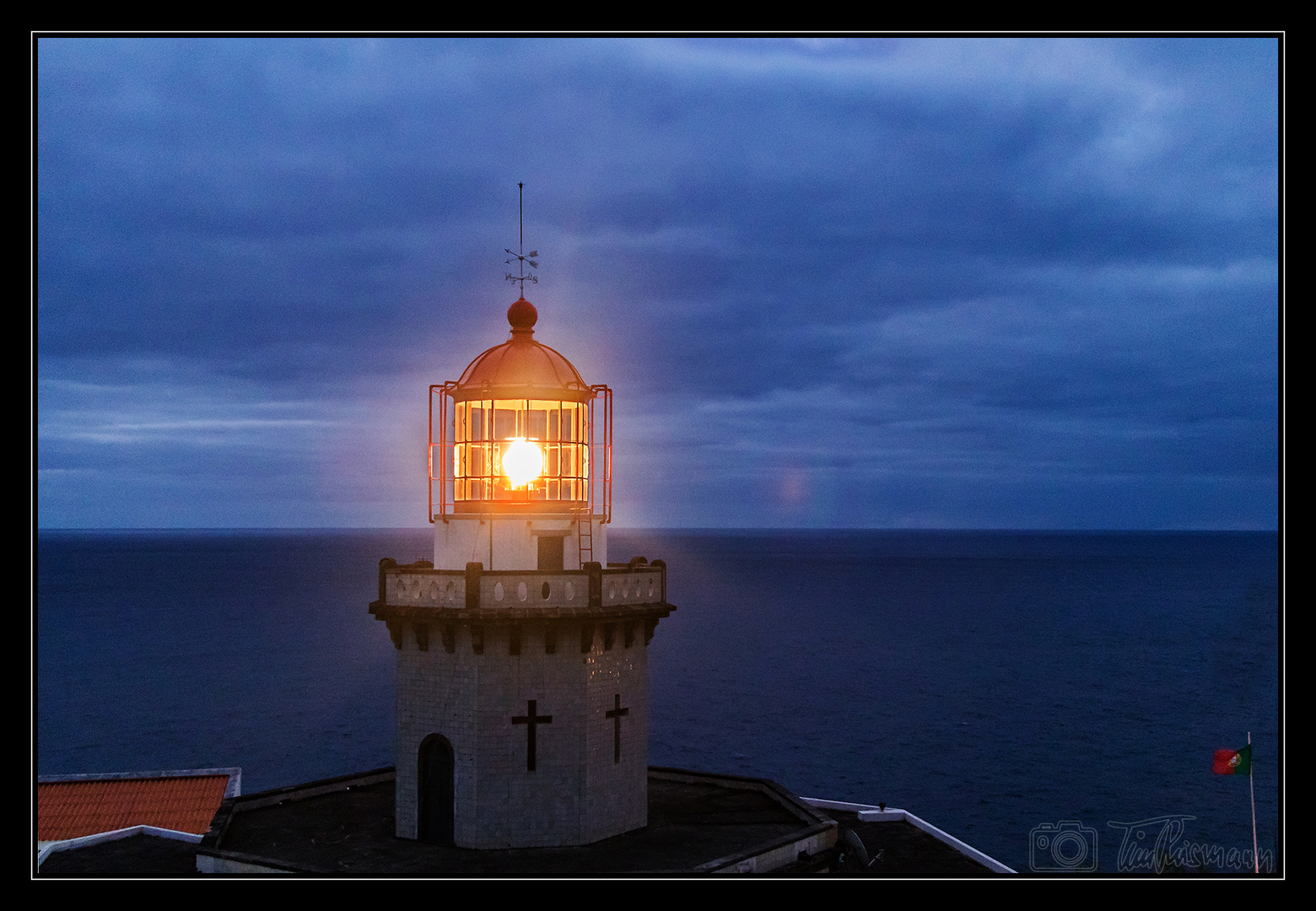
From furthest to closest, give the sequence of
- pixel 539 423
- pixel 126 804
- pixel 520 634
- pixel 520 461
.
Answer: pixel 126 804
pixel 539 423
pixel 520 461
pixel 520 634

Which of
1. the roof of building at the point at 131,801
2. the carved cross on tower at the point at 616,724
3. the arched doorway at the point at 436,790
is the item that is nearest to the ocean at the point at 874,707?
the arched doorway at the point at 436,790

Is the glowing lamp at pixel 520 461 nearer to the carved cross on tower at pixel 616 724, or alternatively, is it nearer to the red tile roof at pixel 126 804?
the carved cross on tower at pixel 616 724

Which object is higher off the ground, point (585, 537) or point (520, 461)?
point (520, 461)

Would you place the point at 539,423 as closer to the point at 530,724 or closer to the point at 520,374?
the point at 520,374

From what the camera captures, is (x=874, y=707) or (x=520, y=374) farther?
(x=874, y=707)

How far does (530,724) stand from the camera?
16.2m

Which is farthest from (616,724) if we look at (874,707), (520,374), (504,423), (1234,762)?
(874,707)

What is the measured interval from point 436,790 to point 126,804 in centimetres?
1879

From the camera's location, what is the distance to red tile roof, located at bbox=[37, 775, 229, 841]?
1131 inches

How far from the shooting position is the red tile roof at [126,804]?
2873 cm

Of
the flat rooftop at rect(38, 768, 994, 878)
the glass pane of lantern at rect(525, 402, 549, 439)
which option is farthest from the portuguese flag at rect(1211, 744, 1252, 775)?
A: the glass pane of lantern at rect(525, 402, 549, 439)
